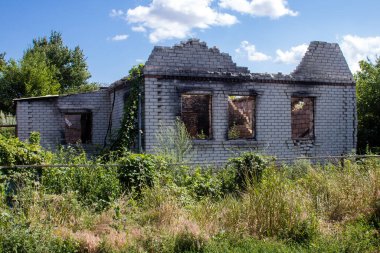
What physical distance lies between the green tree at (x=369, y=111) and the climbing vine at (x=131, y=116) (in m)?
8.63

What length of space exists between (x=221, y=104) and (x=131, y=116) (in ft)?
8.14

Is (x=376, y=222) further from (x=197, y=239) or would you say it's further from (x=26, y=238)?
(x=26, y=238)

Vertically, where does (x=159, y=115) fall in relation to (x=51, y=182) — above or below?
above

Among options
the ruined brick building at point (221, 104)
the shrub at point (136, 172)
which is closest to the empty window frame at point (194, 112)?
the ruined brick building at point (221, 104)

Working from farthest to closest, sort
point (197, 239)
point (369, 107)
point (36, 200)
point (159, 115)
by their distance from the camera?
point (369, 107), point (159, 115), point (36, 200), point (197, 239)

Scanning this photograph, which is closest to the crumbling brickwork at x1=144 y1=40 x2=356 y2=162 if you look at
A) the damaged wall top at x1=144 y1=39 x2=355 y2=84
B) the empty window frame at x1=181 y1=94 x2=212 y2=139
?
the damaged wall top at x1=144 y1=39 x2=355 y2=84

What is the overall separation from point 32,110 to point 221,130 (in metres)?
5.83

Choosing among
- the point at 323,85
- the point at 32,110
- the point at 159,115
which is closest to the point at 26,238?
the point at 159,115

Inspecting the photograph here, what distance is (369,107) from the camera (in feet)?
56.8

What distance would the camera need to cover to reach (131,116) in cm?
1186

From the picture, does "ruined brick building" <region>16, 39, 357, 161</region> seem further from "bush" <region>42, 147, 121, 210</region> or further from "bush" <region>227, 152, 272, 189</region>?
"bush" <region>42, 147, 121, 210</region>

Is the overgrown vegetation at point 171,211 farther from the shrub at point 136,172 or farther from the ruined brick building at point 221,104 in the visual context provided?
the ruined brick building at point 221,104

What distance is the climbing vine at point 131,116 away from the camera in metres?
11.8

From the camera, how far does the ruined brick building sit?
38.8 ft
